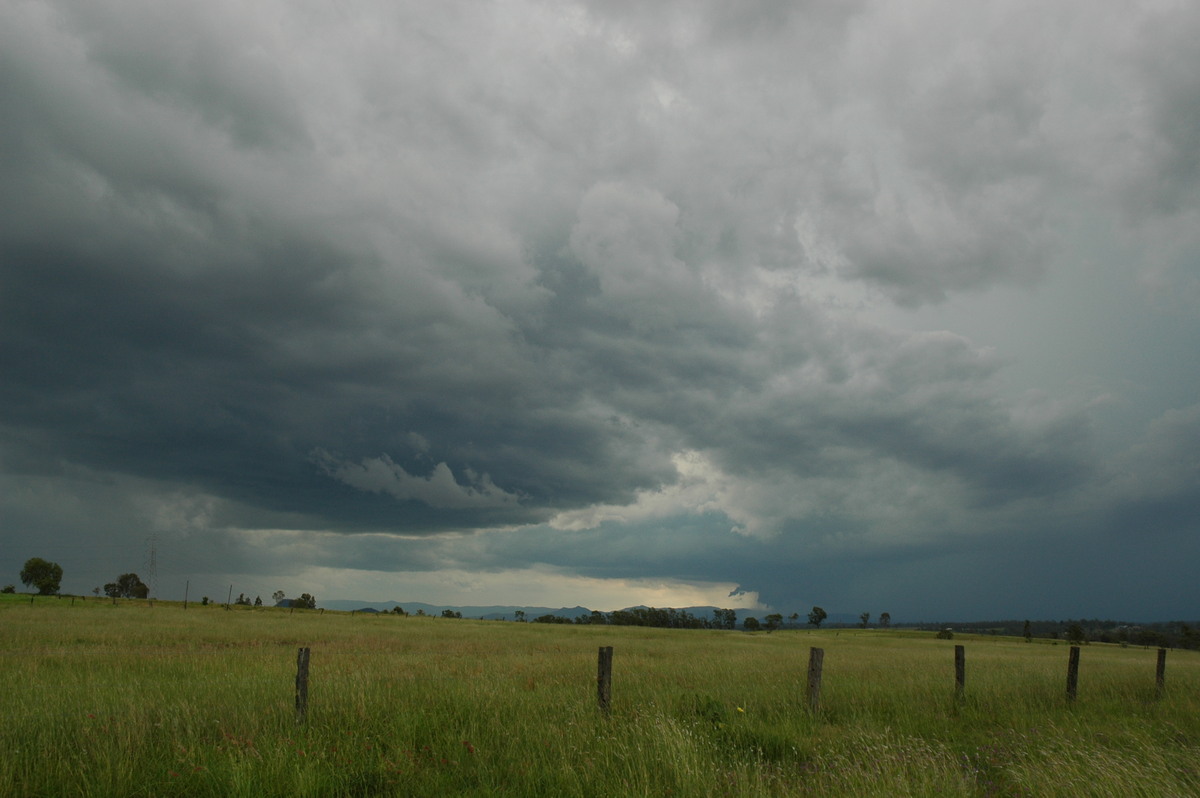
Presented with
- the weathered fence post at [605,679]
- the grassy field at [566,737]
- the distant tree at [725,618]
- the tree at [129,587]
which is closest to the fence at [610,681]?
the weathered fence post at [605,679]

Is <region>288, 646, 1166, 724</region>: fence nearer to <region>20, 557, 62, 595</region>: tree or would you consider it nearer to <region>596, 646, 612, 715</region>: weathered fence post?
<region>596, 646, 612, 715</region>: weathered fence post

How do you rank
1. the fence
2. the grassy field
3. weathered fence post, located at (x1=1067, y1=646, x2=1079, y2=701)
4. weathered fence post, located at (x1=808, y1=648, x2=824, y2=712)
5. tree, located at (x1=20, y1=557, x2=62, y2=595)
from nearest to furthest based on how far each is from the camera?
the grassy field → the fence → weathered fence post, located at (x1=808, y1=648, x2=824, y2=712) → weathered fence post, located at (x1=1067, y1=646, x2=1079, y2=701) → tree, located at (x1=20, y1=557, x2=62, y2=595)

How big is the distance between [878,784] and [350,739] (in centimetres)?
773

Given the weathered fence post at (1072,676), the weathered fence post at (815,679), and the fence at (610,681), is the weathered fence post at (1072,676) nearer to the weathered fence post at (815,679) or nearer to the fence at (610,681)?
the fence at (610,681)

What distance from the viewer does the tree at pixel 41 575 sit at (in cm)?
15500

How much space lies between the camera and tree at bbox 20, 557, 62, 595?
155m

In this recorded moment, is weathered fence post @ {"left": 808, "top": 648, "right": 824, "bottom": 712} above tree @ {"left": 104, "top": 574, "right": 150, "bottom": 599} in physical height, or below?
above

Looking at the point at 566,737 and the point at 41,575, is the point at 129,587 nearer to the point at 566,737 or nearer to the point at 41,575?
the point at 41,575

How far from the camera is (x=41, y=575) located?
512 ft

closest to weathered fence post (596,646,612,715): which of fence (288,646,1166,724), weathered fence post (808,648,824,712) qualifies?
fence (288,646,1166,724)

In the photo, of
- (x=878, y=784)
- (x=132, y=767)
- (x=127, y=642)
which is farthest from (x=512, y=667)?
(x=127, y=642)

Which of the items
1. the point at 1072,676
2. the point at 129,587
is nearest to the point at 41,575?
the point at 129,587

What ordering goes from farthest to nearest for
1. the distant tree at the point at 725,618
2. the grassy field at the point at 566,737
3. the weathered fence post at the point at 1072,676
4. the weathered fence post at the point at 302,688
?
the distant tree at the point at 725,618
the weathered fence post at the point at 1072,676
the weathered fence post at the point at 302,688
the grassy field at the point at 566,737

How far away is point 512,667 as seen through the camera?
2355 centimetres
